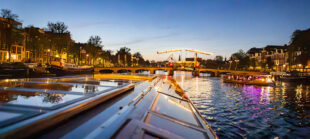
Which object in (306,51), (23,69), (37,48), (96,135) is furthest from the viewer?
(306,51)

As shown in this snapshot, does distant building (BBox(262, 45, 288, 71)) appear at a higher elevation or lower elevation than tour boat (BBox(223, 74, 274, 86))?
higher

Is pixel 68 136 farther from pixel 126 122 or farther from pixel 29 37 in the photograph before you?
pixel 29 37

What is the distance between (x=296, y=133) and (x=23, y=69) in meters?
24.8

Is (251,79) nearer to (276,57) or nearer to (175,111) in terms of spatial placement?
(175,111)

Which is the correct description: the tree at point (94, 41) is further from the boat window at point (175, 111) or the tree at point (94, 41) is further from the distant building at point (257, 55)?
the distant building at point (257, 55)

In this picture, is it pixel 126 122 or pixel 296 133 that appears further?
pixel 296 133

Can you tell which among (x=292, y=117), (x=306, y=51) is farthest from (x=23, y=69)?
(x=306, y=51)

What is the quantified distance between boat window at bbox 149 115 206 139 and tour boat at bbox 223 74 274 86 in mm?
29336

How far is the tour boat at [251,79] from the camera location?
88.3 feet

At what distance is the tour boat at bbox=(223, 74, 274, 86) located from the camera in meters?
26.9

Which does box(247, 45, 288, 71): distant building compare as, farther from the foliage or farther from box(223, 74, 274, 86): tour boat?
box(223, 74, 274, 86): tour boat

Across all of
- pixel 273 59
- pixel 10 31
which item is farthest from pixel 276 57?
pixel 10 31

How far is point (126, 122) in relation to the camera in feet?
5.81

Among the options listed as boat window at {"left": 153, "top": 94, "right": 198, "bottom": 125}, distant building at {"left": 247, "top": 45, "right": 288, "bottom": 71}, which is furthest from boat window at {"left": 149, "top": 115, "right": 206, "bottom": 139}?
distant building at {"left": 247, "top": 45, "right": 288, "bottom": 71}
